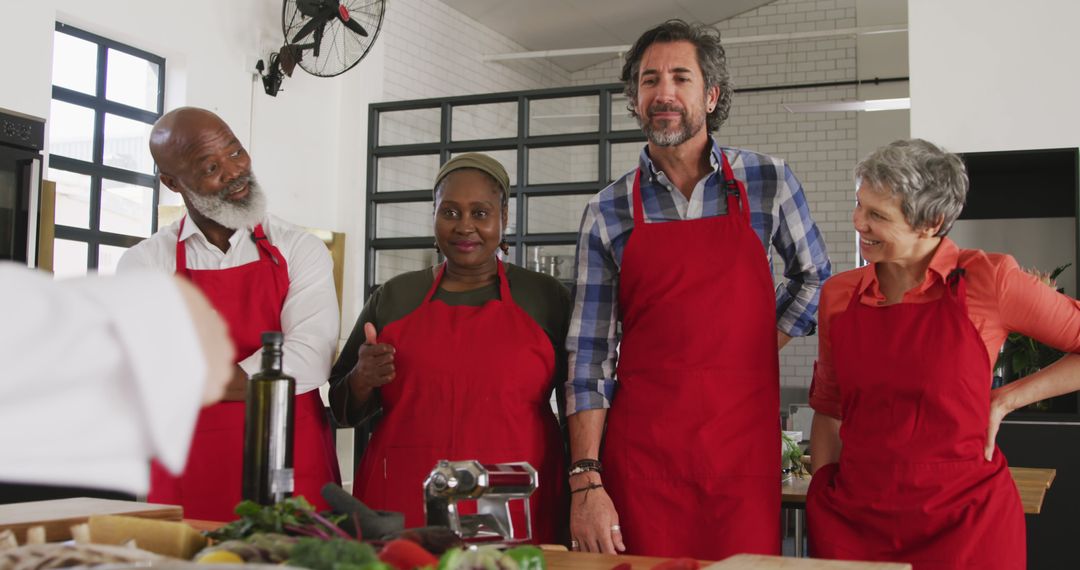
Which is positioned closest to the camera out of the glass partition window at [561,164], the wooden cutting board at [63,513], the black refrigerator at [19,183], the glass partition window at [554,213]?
the wooden cutting board at [63,513]

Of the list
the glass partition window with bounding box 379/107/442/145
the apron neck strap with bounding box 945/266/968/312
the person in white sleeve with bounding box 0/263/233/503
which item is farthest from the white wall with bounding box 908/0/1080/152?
the person in white sleeve with bounding box 0/263/233/503

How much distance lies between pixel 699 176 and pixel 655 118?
6.5 inches

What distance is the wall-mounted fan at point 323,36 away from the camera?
6.58 meters

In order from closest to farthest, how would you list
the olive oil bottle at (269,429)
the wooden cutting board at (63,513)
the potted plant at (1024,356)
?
the olive oil bottle at (269,429)
the wooden cutting board at (63,513)
the potted plant at (1024,356)

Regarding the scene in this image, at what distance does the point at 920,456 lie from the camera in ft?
6.10

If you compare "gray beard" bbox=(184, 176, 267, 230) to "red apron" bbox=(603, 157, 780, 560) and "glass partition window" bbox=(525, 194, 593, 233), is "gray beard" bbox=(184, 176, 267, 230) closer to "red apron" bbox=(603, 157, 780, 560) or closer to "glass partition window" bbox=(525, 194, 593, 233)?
"red apron" bbox=(603, 157, 780, 560)

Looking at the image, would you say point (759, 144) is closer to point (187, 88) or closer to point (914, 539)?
point (187, 88)

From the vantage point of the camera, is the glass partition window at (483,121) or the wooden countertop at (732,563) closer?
the wooden countertop at (732,563)

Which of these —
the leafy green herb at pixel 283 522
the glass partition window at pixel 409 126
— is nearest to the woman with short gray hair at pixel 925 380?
the leafy green herb at pixel 283 522

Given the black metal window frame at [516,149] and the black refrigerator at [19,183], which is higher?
the black metal window frame at [516,149]

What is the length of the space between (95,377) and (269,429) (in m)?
0.63

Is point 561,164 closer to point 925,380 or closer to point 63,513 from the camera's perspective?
point 925,380

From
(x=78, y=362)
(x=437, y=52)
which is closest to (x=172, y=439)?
(x=78, y=362)

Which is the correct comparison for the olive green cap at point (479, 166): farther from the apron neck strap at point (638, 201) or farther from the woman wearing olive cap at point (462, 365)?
the apron neck strap at point (638, 201)
